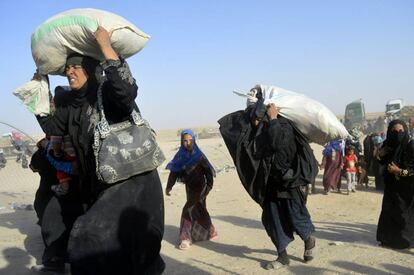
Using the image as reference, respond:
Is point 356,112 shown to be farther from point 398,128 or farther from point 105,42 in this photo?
point 105,42

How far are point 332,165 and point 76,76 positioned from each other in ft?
31.4

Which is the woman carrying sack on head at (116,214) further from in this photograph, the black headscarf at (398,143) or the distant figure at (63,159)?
the black headscarf at (398,143)

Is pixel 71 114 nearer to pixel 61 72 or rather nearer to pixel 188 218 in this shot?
pixel 61 72

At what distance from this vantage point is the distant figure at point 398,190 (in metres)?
5.65

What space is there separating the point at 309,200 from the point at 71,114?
8290 mm

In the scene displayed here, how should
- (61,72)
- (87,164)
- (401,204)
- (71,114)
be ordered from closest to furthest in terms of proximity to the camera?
(87,164) → (71,114) → (61,72) → (401,204)

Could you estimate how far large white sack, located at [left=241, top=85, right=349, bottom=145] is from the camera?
15.5 feet

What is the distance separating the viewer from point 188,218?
6.41 m

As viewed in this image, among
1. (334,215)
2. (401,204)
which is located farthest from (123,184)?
(334,215)

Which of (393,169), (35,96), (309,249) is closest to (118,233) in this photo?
(35,96)

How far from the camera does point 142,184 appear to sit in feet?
8.21

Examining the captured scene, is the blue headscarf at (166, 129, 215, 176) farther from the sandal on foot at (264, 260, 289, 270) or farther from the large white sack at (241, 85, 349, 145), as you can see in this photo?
the sandal on foot at (264, 260, 289, 270)

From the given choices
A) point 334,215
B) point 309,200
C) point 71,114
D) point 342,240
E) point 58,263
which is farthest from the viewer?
point 309,200

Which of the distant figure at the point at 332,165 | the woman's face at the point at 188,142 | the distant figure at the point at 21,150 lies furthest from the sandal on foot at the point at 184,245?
the distant figure at the point at 21,150
